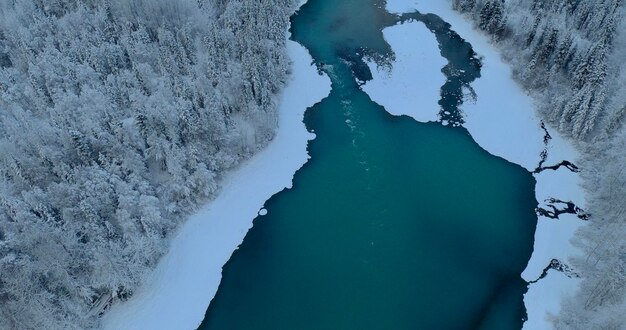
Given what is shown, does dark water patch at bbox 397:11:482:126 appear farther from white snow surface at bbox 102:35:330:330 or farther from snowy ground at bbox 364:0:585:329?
white snow surface at bbox 102:35:330:330

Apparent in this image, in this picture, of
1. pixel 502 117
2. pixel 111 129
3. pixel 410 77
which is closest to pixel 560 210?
pixel 502 117

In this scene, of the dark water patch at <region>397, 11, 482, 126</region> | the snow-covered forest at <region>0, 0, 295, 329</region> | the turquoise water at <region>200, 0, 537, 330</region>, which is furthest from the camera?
the dark water patch at <region>397, 11, 482, 126</region>

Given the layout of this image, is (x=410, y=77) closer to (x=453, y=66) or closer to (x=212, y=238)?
(x=453, y=66)

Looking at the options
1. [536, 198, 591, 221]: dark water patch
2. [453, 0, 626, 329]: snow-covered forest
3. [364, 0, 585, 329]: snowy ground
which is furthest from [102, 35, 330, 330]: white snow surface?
[453, 0, 626, 329]: snow-covered forest

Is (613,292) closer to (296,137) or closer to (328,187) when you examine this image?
(328,187)

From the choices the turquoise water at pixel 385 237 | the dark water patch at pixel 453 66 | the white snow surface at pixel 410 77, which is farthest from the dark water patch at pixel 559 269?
the white snow surface at pixel 410 77
